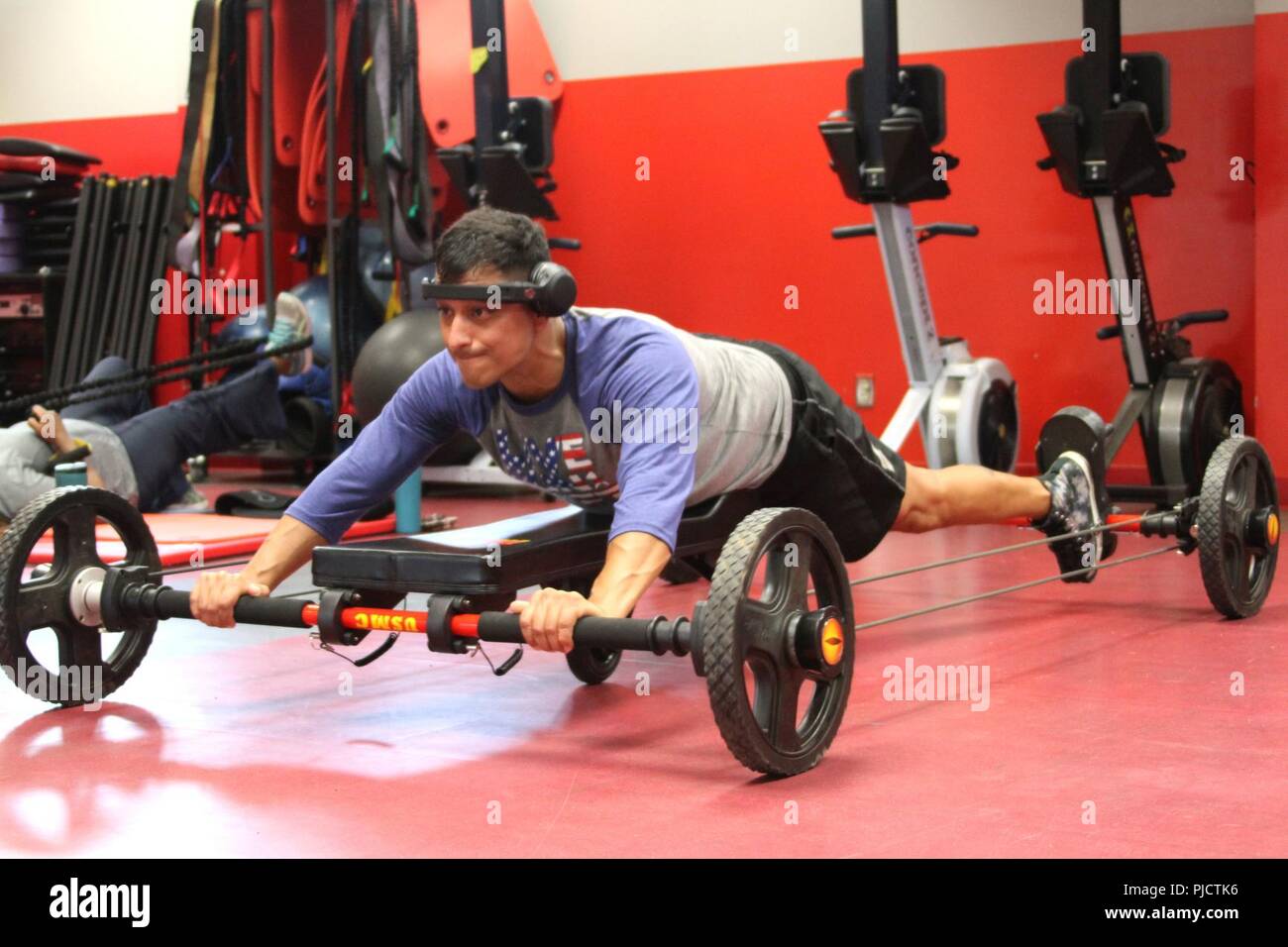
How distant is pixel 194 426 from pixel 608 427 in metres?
3.35

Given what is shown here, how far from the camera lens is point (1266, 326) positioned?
5980 millimetres

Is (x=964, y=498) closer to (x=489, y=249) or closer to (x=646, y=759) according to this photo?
(x=646, y=759)

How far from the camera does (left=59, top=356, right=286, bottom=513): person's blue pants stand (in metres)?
5.79

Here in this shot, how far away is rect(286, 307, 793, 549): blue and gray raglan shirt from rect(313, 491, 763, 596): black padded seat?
8 cm

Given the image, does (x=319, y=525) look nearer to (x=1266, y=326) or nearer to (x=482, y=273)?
(x=482, y=273)

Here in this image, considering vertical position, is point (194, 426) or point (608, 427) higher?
point (608, 427)

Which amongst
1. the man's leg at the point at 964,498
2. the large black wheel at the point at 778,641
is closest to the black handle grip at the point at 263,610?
the large black wheel at the point at 778,641

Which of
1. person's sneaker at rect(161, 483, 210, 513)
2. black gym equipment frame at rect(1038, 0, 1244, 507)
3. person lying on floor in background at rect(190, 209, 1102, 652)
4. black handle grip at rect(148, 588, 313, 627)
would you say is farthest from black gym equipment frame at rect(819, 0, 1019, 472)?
black handle grip at rect(148, 588, 313, 627)

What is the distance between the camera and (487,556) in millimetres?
2699

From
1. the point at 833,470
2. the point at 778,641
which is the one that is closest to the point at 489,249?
the point at 778,641

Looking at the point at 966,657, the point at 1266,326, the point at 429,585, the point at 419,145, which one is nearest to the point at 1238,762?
the point at 966,657

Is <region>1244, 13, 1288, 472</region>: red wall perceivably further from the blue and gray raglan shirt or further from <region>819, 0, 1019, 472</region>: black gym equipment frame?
the blue and gray raglan shirt

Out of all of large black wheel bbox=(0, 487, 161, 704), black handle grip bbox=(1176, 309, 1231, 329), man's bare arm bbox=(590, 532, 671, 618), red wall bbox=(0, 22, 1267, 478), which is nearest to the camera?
man's bare arm bbox=(590, 532, 671, 618)

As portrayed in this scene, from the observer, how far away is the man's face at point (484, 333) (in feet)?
8.96
